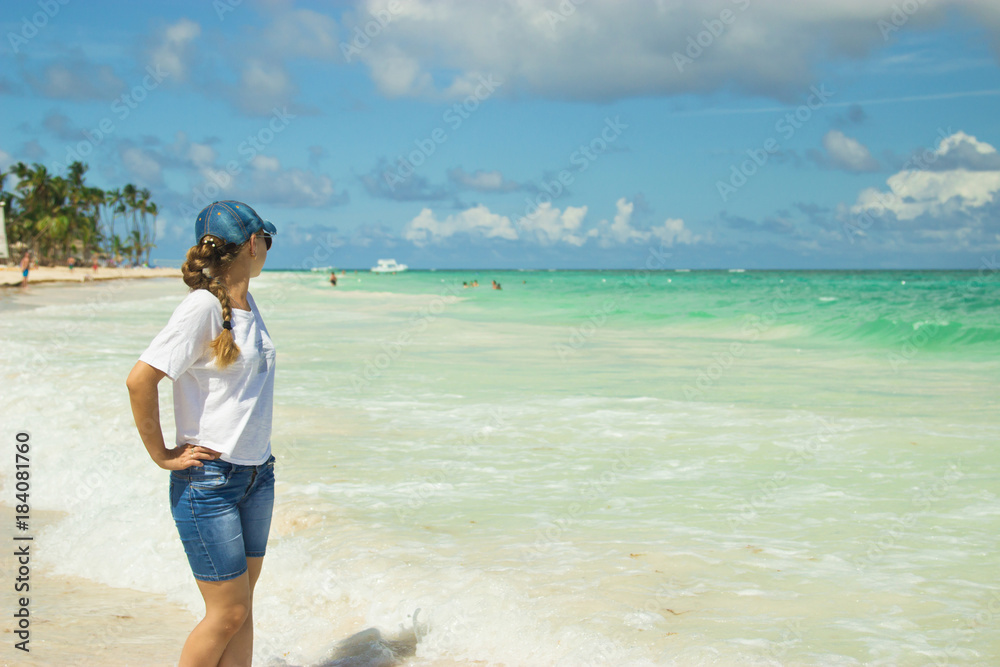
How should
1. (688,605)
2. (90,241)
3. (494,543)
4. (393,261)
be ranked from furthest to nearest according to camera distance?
(393,261), (90,241), (494,543), (688,605)

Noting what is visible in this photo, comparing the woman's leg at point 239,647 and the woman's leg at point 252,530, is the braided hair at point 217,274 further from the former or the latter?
the woman's leg at point 239,647

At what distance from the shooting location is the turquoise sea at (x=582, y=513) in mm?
3803

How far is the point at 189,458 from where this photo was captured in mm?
2594

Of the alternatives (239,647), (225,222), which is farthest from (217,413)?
(239,647)

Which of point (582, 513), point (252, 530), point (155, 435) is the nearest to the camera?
point (155, 435)

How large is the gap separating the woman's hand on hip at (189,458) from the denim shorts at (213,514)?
3cm

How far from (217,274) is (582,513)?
3645 mm

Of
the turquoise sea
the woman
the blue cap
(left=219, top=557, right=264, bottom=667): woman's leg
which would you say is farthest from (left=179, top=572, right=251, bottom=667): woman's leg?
the blue cap

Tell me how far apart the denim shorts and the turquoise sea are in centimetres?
121

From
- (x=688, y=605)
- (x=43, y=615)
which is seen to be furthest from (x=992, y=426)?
(x=43, y=615)

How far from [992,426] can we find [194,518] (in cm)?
904

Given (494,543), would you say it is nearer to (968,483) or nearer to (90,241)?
(968,483)

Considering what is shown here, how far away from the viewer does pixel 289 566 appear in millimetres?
4535

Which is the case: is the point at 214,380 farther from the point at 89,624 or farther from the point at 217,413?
the point at 89,624
